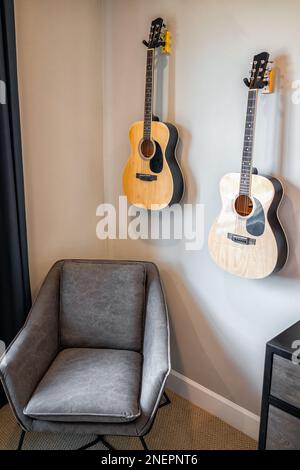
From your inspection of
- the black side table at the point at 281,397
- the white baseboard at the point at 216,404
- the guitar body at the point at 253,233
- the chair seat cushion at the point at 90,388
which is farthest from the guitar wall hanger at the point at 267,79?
the white baseboard at the point at 216,404

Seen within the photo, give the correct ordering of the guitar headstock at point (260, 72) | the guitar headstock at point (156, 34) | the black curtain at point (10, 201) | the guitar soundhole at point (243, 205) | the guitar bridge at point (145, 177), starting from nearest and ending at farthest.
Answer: the guitar headstock at point (260, 72)
the guitar soundhole at point (243, 205)
the black curtain at point (10, 201)
the guitar headstock at point (156, 34)
the guitar bridge at point (145, 177)

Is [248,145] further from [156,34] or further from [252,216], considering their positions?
[156,34]

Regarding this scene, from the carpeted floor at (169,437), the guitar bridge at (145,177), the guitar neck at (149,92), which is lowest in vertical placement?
the carpeted floor at (169,437)

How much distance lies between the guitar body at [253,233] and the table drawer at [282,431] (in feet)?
1.76

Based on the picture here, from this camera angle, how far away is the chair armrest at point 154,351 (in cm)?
159

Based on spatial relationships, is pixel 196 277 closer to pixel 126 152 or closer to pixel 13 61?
pixel 126 152

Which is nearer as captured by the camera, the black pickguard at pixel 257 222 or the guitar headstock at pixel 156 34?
the black pickguard at pixel 257 222

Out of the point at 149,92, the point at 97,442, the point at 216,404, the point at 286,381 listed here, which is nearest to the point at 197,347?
the point at 216,404

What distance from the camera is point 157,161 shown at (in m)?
1.98

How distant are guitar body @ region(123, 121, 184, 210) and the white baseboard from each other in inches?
40.5

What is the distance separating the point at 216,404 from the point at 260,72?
165 cm

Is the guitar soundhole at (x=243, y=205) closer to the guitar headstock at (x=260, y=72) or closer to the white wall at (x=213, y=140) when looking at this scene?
the white wall at (x=213, y=140)

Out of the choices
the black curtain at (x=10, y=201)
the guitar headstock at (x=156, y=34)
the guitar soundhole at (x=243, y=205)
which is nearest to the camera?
the guitar soundhole at (x=243, y=205)

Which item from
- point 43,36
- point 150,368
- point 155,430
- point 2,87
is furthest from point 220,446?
point 43,36
